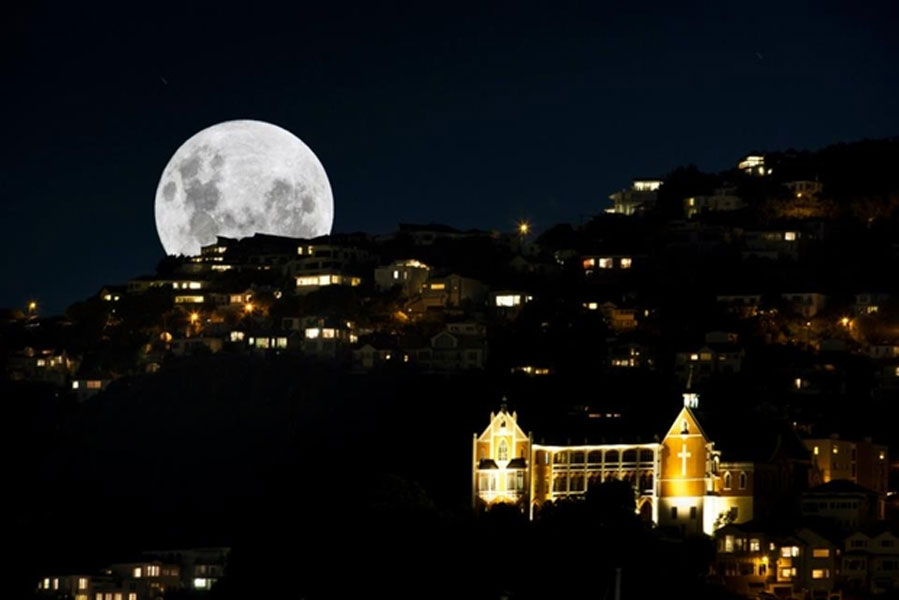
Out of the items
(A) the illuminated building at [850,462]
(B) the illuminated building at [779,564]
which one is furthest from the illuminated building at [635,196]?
(B) the illuminated building at [779,564]

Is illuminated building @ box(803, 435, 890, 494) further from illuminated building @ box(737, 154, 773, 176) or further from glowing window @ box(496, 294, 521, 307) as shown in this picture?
illuminated building @ box(737, 154, 773, 176)

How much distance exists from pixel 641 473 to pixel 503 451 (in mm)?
4725

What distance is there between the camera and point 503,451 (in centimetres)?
7650

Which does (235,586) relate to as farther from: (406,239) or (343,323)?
(406,239)

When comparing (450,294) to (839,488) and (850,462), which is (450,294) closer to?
(850,462)

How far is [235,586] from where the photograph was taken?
69688 mm

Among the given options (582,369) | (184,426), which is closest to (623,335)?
(582,369)

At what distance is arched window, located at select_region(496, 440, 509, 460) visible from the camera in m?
76.4

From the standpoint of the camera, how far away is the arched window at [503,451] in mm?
76375

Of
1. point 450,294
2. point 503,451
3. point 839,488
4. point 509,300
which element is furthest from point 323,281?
point 839,488

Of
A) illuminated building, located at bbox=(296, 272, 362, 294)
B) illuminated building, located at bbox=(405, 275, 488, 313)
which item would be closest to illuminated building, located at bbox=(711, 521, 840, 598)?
illuminated building, located at bbox=(405, 275, 488, 313)

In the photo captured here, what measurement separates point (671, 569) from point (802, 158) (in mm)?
56184

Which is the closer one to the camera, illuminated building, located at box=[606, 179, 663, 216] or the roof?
the roof

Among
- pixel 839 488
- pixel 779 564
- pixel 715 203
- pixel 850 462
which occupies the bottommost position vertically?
pixel 779 564
